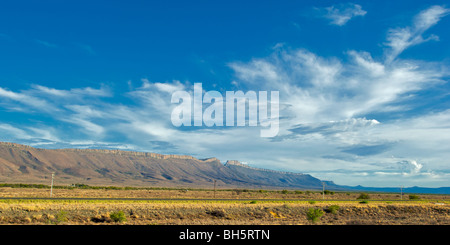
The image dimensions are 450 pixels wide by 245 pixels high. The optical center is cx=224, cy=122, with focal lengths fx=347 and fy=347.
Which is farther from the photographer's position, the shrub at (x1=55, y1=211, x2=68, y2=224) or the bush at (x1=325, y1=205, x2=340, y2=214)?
the bush at (x1=325, y1=205, x2=340, y2=214)

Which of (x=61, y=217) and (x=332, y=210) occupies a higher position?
(x=61, y=217)

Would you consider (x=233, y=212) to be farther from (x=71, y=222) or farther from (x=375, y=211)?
(x=375, y=211)

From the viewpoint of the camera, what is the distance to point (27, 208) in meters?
32.5

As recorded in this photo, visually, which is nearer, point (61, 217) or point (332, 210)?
point (61, 217)

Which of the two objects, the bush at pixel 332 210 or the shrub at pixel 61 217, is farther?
the bush at pixel 332 210
